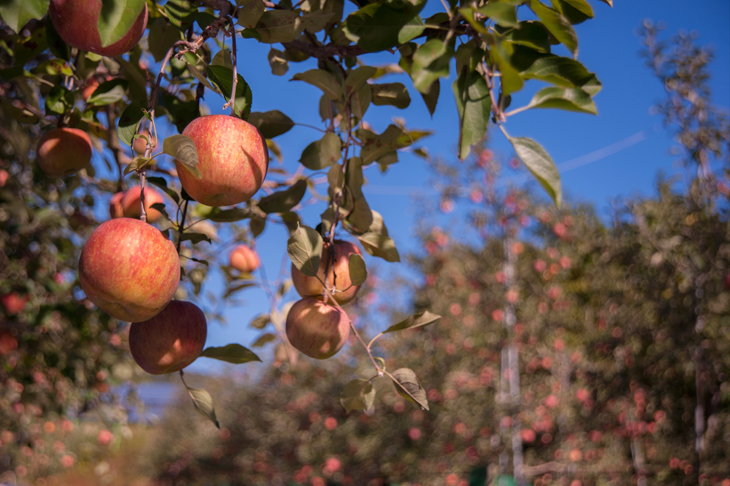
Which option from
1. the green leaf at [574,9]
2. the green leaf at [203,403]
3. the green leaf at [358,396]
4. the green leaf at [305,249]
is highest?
the green leaf at [574,9]

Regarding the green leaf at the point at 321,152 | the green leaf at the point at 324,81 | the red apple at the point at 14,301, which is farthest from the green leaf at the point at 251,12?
the red apple at the point at 14,301

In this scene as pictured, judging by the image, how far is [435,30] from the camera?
633mm

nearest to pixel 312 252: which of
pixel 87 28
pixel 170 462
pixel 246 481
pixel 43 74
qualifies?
pixel 87 28

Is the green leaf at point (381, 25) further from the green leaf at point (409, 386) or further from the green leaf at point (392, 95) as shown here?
the green leaf at point (409, 386)

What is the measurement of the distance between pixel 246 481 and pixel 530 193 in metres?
4.84

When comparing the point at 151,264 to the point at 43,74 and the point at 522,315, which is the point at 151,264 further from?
the point at 522,315

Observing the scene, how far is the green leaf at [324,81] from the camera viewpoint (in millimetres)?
725

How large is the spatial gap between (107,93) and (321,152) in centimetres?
43

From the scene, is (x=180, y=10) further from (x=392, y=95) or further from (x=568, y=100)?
(x=568, y=100)

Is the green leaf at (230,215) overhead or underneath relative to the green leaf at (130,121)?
underneath

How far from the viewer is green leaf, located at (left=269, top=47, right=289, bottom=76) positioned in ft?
2.81

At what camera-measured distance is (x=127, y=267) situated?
576 millimetres

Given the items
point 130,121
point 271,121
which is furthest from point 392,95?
point 130,121

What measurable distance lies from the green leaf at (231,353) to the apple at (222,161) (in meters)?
0.24
